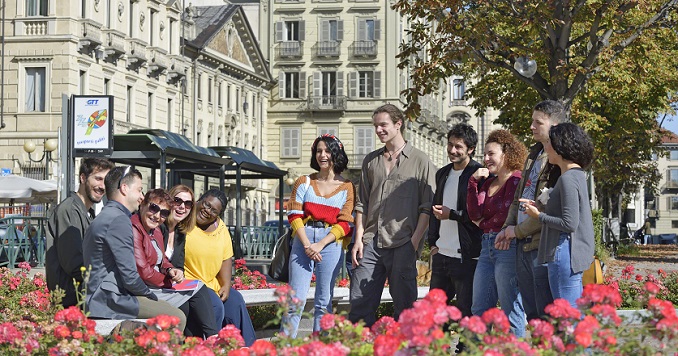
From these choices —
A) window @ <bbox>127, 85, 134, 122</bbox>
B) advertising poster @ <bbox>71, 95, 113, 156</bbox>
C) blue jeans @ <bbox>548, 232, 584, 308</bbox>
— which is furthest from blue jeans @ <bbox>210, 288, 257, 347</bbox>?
window @ <bbox>127, 85, 134, 122</bbox>

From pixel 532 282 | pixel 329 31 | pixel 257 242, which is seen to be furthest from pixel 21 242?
pixel 329 31

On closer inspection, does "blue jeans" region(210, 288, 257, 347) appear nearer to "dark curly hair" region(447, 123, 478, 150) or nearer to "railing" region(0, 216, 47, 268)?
"dark curly hair" region(447, 123, 478, 150)

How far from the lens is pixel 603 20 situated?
19.7m

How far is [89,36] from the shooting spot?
162 feet

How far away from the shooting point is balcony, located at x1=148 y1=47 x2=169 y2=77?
56625 millimetres

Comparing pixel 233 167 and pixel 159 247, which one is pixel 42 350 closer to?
pixel 159 247

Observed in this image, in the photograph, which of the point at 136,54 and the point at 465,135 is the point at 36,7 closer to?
the point at 136,54

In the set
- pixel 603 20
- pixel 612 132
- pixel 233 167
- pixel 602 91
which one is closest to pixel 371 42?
pixel 612 132

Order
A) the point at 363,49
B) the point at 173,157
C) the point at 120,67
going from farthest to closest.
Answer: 1. the point at 363,49
2. the point at 120,67
3. the point at 173,157

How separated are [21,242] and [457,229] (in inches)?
652

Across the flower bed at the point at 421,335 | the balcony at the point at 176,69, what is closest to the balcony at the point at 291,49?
the balcony at the point at 176,69

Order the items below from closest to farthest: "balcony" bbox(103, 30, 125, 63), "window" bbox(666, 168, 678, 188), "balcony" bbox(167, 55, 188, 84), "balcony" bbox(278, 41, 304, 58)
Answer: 1. "balcony" bbox(103, 30, 125, 63)
2. "balcony" bbox(167, 55, 188, 84)
3. "balcony" bbox(278, 41, 304, 58)
4. "window" bbox(666, 168, 678, 188)

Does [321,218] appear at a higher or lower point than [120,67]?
lower

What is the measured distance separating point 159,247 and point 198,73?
5879cm
